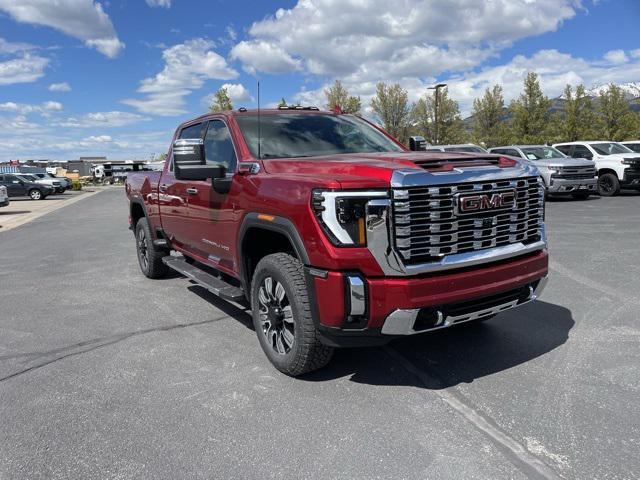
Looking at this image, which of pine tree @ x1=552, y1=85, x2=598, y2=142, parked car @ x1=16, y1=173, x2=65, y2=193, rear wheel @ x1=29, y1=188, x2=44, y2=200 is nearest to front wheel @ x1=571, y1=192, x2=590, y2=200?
pine tree @ x1=552, y1=85, x2=598, y2=142

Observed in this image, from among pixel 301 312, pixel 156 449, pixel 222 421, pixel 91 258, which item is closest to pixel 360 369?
pixel 301 312

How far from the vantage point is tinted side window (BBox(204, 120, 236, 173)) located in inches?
177

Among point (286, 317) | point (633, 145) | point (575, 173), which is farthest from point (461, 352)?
point (633, 145)

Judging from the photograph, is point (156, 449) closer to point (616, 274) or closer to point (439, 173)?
point (439, 173)

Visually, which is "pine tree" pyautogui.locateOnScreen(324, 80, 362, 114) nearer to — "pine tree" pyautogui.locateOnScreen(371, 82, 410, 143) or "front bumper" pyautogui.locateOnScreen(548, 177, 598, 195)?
"pine tree" pyautogui.locateOnScreen(371, 82, 410, 143)

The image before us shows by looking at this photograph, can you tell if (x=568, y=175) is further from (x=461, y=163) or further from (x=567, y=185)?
(x=461, y=163)

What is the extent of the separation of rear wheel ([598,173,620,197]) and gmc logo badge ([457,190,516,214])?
54.0ft

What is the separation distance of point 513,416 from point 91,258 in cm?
797

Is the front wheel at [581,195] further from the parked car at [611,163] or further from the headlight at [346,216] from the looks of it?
the headlight at [346,216]

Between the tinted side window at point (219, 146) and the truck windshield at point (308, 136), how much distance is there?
188 millimetres

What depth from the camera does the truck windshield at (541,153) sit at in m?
17.4

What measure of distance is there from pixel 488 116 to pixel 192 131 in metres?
39.7

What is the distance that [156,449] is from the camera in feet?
9.30

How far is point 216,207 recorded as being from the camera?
4.49 meters
